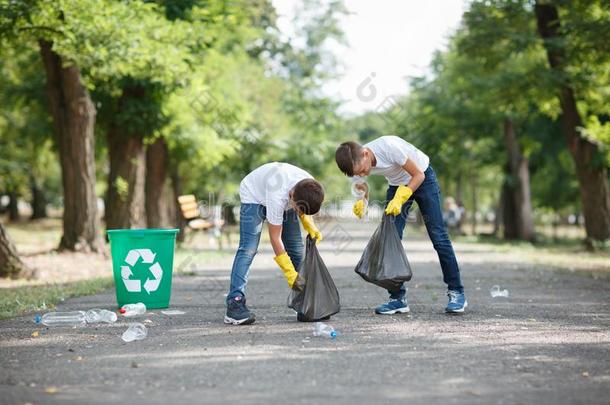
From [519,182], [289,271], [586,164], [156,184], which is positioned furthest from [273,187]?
[519,182]

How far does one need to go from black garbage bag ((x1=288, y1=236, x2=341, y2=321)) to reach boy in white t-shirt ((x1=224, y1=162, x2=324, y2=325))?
0.35ft

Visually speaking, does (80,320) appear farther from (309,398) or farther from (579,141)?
(579,141)

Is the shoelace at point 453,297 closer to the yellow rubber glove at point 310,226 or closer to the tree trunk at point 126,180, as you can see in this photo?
the yellow rubber glove at point 310,226

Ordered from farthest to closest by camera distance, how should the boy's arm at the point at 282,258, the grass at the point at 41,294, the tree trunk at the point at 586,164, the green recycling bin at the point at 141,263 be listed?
the tree trunk at the point at 586,164 < the grass at the point at 41,294 < the green recycling bin at the point at 141,263 < the boy's arm at the point at 282,258

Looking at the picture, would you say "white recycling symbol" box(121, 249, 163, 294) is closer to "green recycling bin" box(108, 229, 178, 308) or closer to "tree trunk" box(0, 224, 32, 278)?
"green recycling bin" box(108, 229, 178, 308)

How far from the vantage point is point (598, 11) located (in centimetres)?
1864

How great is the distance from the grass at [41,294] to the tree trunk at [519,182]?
20.2 m

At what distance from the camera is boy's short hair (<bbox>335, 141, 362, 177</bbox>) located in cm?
697

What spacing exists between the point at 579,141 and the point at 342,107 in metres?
21.1

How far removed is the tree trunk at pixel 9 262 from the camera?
11984 millimetres

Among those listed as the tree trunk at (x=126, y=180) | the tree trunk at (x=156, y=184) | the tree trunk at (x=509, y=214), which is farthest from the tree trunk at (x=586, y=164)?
the tree trunk at (x=156, y=184)

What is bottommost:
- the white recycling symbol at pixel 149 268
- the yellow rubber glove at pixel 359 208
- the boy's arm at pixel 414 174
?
the white recycling symbol at pixel 149 268

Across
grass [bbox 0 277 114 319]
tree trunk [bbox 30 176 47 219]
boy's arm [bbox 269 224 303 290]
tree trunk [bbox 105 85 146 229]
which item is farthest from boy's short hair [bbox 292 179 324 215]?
tree trunk [bbox 30 176 47 219]

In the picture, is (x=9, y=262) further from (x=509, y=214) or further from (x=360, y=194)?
(x=509, y=214)
